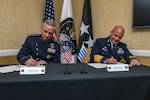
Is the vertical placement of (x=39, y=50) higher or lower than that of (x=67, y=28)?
lower

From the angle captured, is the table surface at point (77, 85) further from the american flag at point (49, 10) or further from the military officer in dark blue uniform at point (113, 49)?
the american flag at point (49, 10)

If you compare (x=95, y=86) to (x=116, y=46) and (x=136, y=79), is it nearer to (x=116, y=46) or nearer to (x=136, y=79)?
(x=136, y=79)

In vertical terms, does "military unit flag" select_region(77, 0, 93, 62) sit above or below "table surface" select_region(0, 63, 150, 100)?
above

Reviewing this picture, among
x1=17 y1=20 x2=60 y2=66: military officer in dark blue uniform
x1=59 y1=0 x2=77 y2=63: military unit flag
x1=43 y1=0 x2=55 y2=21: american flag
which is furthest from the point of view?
x1=59 y1=0 x2=77 y2=63: military unit flag

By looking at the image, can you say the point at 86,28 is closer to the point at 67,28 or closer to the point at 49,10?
the point at 67,28

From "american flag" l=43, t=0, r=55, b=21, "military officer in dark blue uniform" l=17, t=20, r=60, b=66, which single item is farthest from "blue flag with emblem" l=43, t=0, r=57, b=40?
"military officer in dark blue uniform" l=17, t=20, r=60, b=66

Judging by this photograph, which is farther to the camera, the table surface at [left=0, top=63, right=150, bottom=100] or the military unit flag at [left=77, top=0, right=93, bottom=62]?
the military unit flag at [left=77, top=0, right=93, bottom=62]

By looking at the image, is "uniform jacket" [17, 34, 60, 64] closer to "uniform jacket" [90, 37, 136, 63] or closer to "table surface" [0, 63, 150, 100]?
"uniform jacket" [90, 37, 136, 63]

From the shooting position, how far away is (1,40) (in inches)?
120

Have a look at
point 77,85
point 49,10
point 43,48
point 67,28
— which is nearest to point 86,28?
point 67,28

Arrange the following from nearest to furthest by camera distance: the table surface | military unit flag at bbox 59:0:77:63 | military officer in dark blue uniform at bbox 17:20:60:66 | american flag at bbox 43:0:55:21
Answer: the table surface
military officer in dark blue uniform at bbox 17:20:60:66
american flag at bbox 43:0:55:21
military unit flag at bbox 59:0:77:63

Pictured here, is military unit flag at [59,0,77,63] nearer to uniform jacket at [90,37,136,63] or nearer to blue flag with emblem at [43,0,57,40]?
blue flag with emblem at [43,0,57,40]

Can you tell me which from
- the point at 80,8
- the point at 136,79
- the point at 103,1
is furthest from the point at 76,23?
the point at 136,79

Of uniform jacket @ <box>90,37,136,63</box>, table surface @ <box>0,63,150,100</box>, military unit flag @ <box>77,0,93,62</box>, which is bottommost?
table surface @ <box>0,63,150,100</box>
